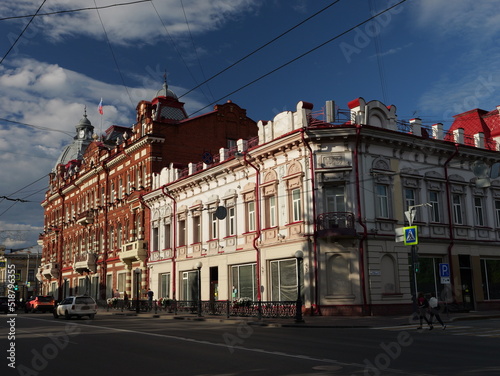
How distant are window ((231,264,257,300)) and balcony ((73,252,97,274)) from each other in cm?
2569

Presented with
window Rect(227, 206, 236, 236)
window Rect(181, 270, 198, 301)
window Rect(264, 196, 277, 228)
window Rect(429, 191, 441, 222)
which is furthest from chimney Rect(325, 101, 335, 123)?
window Rect(181, 270, 198, 301)

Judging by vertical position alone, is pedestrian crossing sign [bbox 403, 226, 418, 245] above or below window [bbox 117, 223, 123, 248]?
below

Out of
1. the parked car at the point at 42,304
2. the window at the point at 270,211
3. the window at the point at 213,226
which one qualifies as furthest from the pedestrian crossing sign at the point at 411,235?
the parked car at the point at 42,304

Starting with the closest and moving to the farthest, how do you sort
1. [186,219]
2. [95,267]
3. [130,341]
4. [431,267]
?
[130,341] → [431,267] → [186,219] → [95,267]

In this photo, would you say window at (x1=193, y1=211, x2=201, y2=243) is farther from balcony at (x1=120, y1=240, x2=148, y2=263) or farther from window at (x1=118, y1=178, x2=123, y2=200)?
window at (x1=118, y1=178, x2=123, y2=200)

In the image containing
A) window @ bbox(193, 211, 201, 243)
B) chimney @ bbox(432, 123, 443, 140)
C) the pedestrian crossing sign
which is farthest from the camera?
window @ bbox(193, 211, 201, 243)

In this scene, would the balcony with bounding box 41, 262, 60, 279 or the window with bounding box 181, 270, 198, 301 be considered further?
the balcony with bounding box 41, 262, 60, 279

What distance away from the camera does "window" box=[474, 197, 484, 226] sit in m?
32.9

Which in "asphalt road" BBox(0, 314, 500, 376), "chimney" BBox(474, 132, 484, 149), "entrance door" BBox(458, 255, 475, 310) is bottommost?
"asphalt road" BBox(0, 314, 500, 376)

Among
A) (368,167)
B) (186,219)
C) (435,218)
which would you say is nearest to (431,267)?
(435,218)

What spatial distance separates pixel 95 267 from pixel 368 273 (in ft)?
116

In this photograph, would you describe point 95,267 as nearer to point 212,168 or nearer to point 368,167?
point 212,168

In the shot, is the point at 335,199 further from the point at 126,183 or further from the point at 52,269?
the point at 52,269

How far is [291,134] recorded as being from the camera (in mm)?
28141
